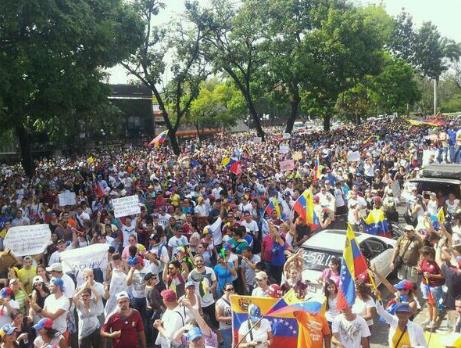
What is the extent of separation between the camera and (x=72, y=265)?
27.6ft

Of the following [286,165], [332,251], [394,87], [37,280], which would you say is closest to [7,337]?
[37,280]

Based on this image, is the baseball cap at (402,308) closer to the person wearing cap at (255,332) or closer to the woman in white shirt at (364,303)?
the woman in white shirt at (364,303)

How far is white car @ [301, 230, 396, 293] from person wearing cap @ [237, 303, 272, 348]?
245 centimetres

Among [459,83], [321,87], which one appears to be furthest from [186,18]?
[459,83]

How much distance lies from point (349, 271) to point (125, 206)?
6.30 meters

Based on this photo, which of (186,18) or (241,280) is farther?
(186,18)

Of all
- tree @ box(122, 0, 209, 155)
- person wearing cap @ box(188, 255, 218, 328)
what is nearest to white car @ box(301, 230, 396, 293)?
person wearing cap @ box(188, 255, 218, 328)

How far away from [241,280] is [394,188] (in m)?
8.85

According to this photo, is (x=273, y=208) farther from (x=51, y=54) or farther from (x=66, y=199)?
(x=51, y=54)

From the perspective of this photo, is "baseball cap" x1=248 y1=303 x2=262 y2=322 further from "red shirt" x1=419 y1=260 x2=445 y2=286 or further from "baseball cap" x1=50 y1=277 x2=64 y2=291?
"red shirt" x1=419 y1=260 x2=445 y2=286

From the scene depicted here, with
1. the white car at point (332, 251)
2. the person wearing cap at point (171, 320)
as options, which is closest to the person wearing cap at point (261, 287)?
the person wearing cap at point (171, 320)

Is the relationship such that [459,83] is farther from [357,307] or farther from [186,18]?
[357,307]

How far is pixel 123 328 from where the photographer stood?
630 centimetres

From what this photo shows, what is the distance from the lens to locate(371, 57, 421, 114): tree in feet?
172
